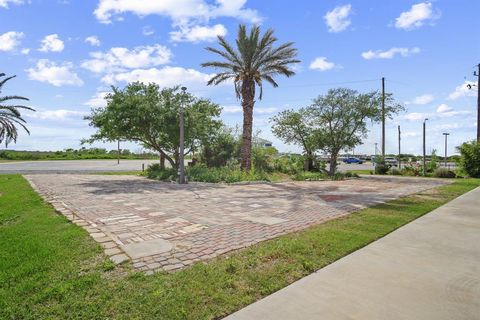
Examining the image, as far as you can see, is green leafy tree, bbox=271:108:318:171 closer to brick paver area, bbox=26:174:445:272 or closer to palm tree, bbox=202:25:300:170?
palm tree, bbox=202:25:300:170

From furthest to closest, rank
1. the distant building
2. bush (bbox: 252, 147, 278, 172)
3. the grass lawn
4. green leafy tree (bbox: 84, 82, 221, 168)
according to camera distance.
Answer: the distant building, bush (bbox: 252, 147, 278, 172), green leafy tree (bbox: 84, 82, 221, 168), the grass lawn

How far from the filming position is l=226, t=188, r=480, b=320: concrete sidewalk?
2889 millimetres

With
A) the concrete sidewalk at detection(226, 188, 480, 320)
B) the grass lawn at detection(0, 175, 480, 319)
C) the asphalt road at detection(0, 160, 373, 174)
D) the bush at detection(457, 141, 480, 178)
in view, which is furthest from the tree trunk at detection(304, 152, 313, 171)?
the concrete sidewalk at detection(226, 188, 480, 320)

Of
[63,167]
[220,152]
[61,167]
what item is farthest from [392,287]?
[61,167]

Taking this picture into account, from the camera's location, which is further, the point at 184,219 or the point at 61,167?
the point at 61,167

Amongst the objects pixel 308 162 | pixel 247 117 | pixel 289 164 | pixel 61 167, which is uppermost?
pixel 247 117

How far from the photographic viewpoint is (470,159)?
23.3 m

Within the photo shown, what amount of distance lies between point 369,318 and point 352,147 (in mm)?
21167

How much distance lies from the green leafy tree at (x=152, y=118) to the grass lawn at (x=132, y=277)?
437 inches

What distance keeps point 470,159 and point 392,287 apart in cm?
2511

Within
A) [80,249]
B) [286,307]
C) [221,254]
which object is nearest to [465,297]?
[286,307]

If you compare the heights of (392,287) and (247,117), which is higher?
(247,117)

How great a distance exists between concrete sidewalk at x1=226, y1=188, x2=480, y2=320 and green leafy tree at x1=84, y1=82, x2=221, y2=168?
13478 mm

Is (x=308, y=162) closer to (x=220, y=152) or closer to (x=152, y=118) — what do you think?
(x=220, y=152)
